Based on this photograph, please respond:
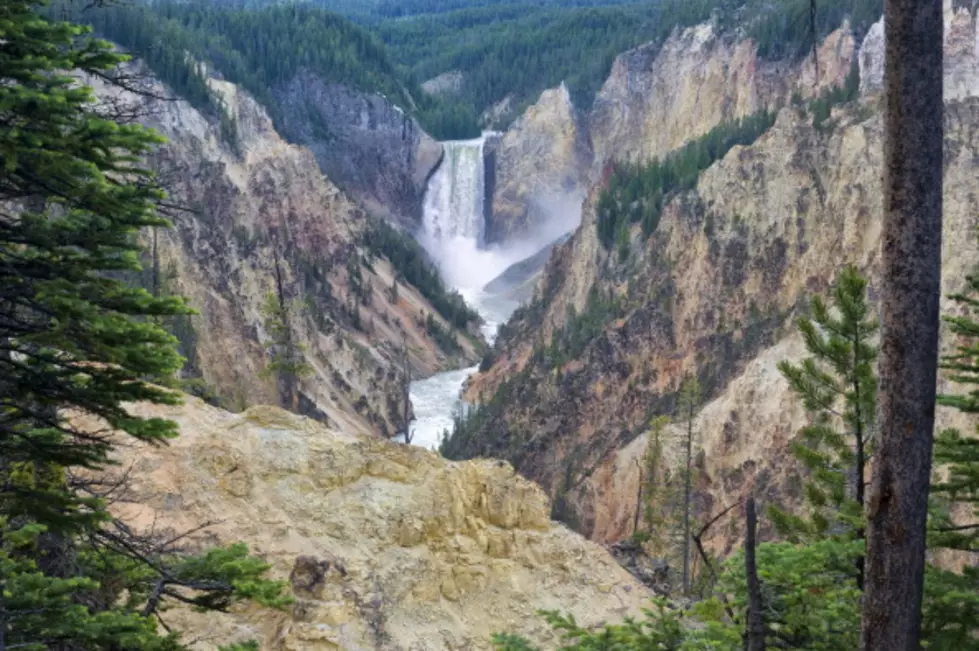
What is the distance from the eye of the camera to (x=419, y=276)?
9862 centimetres

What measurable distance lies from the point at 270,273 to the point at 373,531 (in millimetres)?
51626

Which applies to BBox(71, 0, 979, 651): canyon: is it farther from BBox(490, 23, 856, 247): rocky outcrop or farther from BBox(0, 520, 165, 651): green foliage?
BBox(0, 520, 165, 651): green foliage

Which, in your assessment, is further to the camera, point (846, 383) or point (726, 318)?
point (726, 318)

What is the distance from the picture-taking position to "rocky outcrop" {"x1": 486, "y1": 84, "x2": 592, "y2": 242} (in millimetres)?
122625

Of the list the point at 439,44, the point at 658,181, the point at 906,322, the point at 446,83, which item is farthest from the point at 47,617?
the point at 439,44

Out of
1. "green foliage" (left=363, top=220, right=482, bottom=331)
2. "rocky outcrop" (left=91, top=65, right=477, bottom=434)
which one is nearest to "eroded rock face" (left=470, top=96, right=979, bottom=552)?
"rocky outcrop" (left=91, top=65, right=477, bottom=434)

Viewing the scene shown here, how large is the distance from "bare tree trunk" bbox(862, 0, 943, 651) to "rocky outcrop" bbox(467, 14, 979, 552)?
35.9 metres

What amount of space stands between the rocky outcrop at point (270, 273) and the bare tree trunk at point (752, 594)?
38.0 metres

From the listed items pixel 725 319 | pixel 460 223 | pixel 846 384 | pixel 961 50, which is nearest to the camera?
pixel 846 384

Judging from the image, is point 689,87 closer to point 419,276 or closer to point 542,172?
point 542,172

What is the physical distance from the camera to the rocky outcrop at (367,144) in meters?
119

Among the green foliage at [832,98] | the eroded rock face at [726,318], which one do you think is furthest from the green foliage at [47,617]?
the green foliage at [832,98]

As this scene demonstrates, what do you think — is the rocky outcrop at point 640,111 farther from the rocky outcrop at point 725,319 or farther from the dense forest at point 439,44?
the rocky outcrop at point 725,319

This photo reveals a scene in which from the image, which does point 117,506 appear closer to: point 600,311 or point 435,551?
point 435,551
